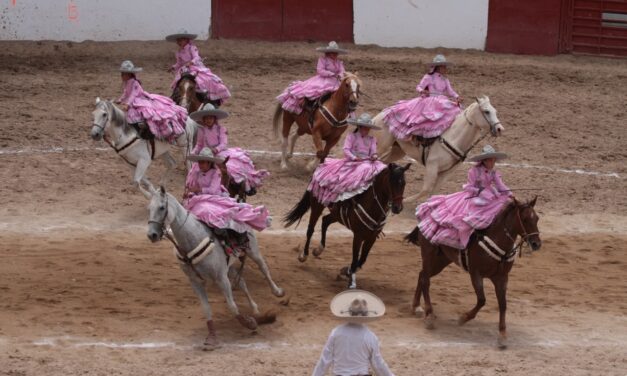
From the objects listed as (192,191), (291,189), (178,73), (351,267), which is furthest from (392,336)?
(178,73)

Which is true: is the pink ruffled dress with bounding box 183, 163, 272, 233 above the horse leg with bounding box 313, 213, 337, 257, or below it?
above

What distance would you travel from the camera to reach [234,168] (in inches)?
613

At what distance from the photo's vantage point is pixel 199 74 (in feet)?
65.2

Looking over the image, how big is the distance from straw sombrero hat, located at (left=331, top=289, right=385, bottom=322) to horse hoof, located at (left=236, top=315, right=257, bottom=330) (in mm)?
3296

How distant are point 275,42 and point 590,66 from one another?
641 cm

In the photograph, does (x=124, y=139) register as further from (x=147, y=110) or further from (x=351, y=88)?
(x=351, y=88)

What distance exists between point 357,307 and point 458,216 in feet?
12.8

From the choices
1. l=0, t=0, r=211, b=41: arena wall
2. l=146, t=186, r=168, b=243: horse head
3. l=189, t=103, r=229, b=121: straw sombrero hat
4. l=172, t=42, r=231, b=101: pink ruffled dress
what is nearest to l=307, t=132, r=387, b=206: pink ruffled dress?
l=189, t=103, r=229, b=121: straw sombrero hat

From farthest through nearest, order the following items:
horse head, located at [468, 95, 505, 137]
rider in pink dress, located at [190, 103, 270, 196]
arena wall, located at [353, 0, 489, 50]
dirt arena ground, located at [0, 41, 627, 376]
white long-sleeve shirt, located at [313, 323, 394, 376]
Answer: arena wall, located at [353, 0, 489, 50], horse head, located at [468, 95, 505, 137], rider in pink dress, located at [190, 103, 270, 196], dirt arena ground, located at [0, 41, 627, 376], white long-sleeve shirt, located at [313, 323, 394, 376]

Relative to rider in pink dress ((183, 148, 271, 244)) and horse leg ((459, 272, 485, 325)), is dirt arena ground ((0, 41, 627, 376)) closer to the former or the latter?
horse leg ((459, 272, 485, 325))

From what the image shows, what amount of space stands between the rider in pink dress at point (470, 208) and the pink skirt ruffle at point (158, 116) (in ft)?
15.7

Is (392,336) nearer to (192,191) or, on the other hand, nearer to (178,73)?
(192,191)

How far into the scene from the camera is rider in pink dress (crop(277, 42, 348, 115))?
64.5 feet

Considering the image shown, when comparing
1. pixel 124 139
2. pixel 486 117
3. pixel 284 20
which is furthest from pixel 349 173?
pixel 284 20
